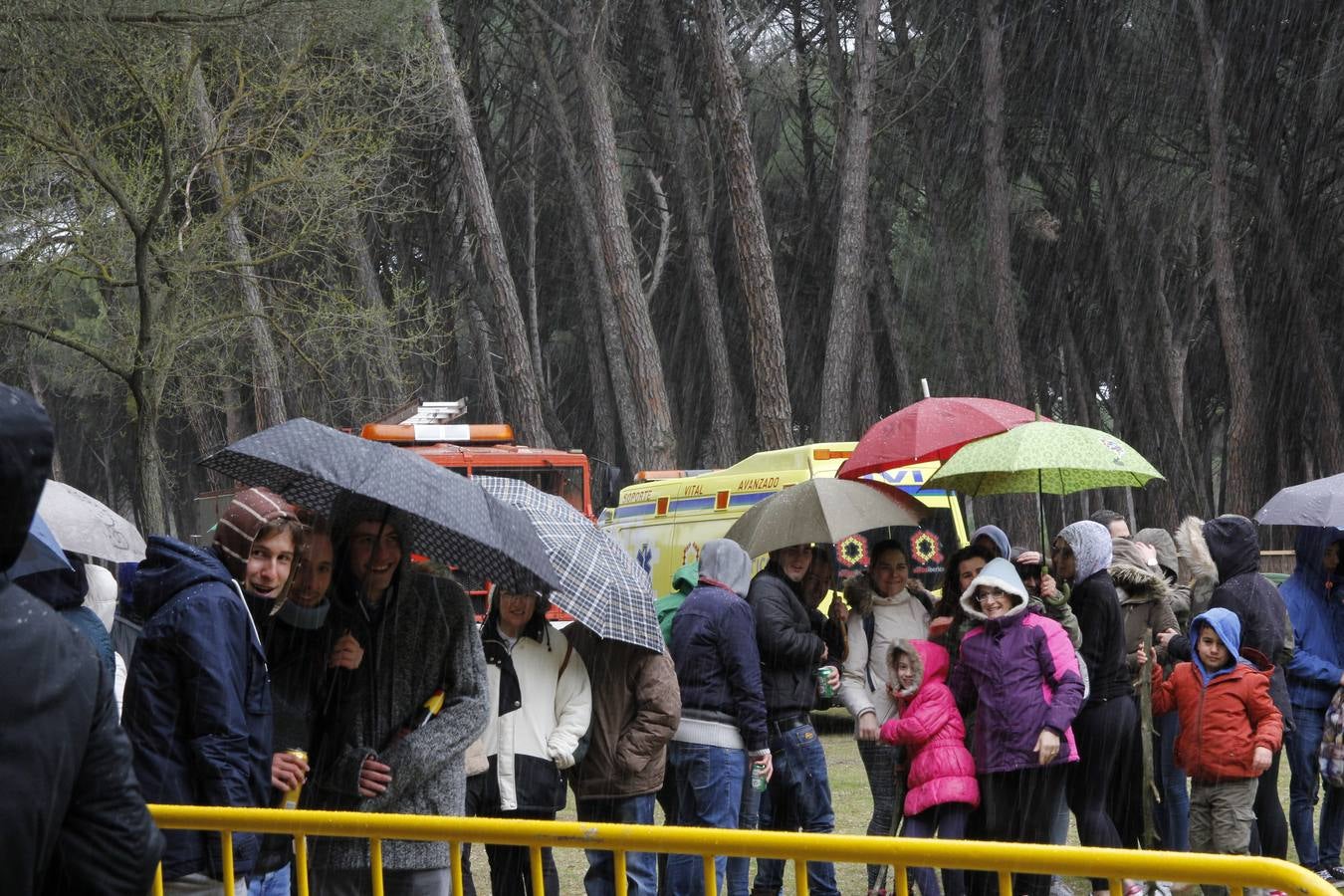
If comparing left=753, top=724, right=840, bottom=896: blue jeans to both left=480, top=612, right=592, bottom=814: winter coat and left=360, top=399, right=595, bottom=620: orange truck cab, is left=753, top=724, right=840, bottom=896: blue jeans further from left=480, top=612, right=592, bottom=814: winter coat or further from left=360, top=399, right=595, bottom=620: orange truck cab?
left=360, top=399, right=595, bottom=620: orange truck cab

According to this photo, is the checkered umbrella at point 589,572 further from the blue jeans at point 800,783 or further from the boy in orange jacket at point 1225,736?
the boy in orange jacket at point 1225,736

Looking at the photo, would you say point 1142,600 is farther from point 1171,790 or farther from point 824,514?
Result: point 824,514

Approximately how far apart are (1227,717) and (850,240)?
15957 mm

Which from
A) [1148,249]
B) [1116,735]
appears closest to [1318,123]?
[1148,249]

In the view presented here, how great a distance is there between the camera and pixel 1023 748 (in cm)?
582

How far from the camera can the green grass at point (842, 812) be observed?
25.0ft

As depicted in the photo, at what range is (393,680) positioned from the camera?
167 inches

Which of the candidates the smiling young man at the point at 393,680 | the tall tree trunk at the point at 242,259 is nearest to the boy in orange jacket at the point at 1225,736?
the smiling young man at the point at 393,680

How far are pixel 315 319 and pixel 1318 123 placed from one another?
1554cm

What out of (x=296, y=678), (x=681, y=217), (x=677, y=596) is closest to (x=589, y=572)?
(x=296, y=678)

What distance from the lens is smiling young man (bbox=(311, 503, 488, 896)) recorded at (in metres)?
4.18

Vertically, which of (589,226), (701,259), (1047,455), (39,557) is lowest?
(39,557)

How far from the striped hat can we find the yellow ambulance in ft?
26.5

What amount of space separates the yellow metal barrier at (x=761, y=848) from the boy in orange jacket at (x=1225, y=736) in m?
3.85
